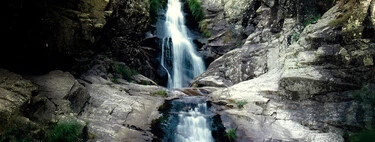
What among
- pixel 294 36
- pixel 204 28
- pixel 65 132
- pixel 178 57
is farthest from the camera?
pixel 204 28

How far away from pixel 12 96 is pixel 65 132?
1.53 m

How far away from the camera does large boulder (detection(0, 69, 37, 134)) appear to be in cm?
619

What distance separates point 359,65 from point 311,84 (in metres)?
1.82

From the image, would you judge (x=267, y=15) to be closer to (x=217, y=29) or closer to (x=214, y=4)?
(x=217, y=29)

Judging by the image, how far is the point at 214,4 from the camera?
82.0ft

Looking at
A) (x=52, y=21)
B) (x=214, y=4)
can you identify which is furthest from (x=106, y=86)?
(x=214, y=4)

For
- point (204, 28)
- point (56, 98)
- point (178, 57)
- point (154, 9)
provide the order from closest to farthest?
point (56, 98) → point (178, 57) → point (154, 9) → point (204, 28)

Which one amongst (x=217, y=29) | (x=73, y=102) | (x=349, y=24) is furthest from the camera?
(x=217, y=29)

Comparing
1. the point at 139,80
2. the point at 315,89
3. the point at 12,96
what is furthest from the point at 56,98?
the point at 315,89

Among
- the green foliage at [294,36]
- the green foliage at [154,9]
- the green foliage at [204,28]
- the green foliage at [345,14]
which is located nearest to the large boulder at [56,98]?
the green foliage at [294,36]

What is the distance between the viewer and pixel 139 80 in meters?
15.0

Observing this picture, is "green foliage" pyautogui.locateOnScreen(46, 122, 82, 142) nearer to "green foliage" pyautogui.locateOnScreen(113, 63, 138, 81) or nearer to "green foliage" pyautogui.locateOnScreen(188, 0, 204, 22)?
"green foliage" pyautogui.locateOnScreen(113, 63, 138, 81)

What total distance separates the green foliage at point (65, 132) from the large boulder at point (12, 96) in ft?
2.96

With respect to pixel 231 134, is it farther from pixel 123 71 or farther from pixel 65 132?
pixel 123 71
